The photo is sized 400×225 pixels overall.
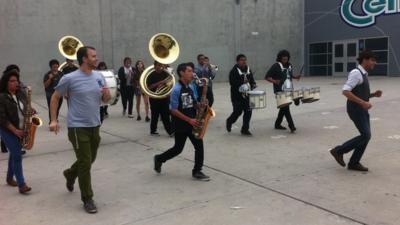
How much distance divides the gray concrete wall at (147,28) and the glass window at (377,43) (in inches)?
188

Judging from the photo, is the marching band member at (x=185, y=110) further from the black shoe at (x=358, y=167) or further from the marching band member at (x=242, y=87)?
the marching band member at (x=242, y=87)

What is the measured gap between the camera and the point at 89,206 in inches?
193

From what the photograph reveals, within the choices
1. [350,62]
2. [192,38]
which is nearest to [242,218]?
[192,38]

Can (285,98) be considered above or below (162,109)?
above

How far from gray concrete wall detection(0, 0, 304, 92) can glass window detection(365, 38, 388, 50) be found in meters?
4.77

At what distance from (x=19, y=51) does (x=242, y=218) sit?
18002mm

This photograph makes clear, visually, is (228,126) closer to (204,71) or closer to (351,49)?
(204,71)

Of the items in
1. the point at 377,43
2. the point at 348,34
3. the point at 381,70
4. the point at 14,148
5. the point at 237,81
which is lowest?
the point at 14,148

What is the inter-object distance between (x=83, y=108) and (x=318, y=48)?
86.4ft

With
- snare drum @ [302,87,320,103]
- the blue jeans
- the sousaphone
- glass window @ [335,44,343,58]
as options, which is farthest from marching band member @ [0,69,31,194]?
glass window @ [335,44,343,58]

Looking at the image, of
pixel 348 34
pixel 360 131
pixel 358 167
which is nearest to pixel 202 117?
pixel 360 131

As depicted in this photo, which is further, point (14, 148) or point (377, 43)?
point (377, 43)

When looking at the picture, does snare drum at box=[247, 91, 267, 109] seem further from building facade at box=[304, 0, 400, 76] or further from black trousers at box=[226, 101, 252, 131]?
building facade at box=[304, 0, 400, 76]

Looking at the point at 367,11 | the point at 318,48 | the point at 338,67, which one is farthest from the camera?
the point at 318,48
